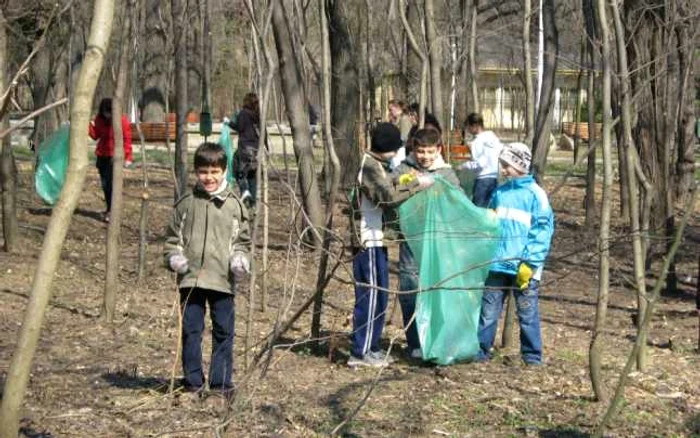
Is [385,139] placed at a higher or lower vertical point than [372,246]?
higher

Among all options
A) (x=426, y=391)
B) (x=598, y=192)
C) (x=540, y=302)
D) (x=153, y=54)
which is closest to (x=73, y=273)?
(x=540, y=302)

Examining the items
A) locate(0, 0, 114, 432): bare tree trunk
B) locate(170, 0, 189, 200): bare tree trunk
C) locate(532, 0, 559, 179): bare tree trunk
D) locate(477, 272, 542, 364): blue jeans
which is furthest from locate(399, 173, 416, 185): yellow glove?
locate(170, 0, 189, 200): bare tree trunk

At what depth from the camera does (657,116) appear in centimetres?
1065

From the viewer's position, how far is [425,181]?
6.56 meters

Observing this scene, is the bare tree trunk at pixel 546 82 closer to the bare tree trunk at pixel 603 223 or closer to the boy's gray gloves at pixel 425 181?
the boy's gray gloves at pixel 425 181

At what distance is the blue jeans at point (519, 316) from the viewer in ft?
22.2

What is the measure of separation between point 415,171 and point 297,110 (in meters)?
4.33

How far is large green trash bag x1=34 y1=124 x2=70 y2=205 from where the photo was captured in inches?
473

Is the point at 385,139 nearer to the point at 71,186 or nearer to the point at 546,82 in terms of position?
the point at 71,186

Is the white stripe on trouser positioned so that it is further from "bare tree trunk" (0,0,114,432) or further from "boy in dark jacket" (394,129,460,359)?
"bare tree trunk" (0,0,114,432)

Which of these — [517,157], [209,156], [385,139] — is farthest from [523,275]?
[209,156]

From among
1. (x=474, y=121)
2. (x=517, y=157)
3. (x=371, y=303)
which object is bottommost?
(x=371, y=303)

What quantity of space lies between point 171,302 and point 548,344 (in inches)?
113

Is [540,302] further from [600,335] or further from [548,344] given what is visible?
[600,335]
